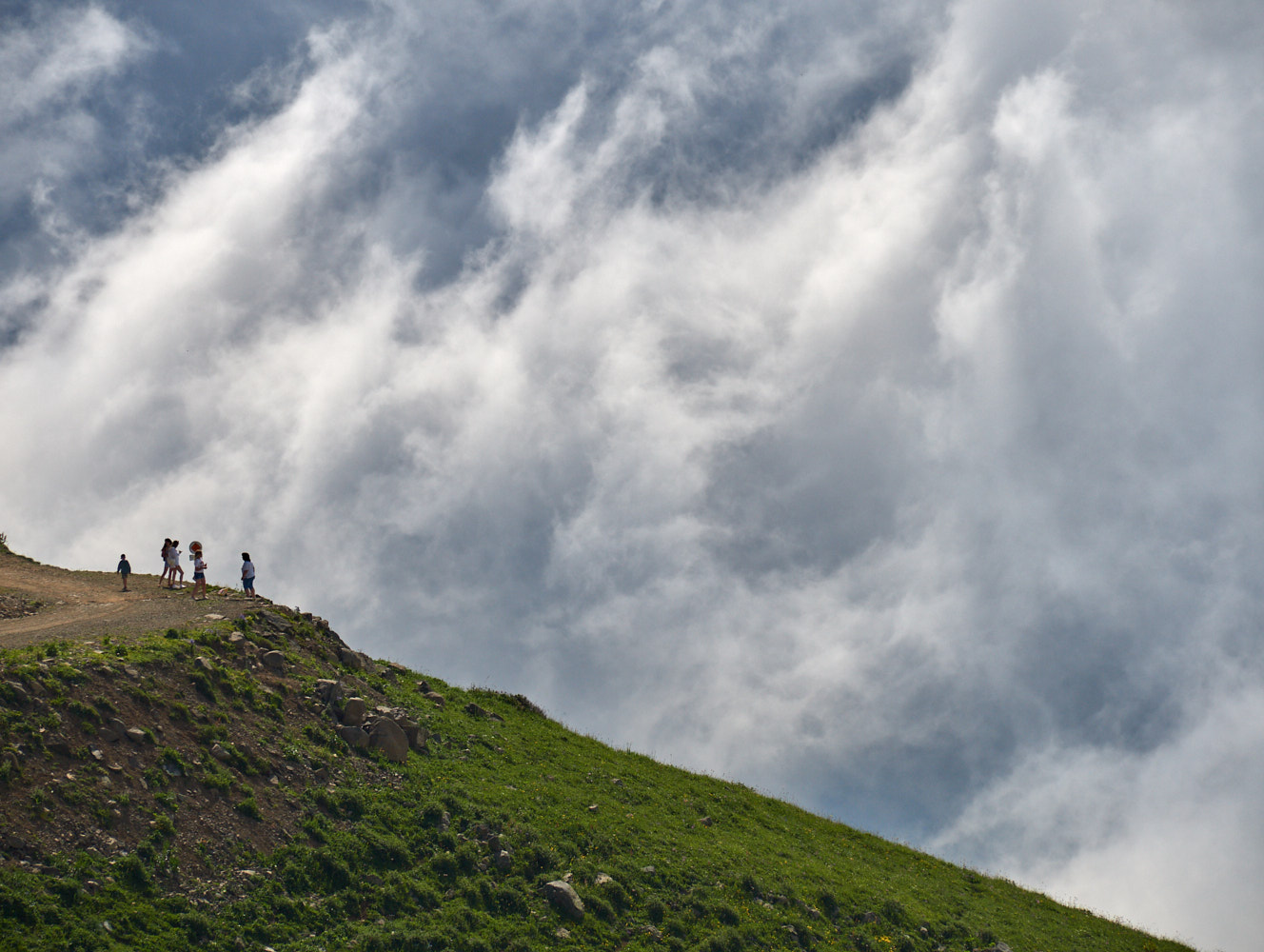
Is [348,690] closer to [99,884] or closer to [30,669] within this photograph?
[30,669]

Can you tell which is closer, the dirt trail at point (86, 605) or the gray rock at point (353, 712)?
the gray rock at point (353, 712)

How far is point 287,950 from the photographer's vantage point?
23406 mm

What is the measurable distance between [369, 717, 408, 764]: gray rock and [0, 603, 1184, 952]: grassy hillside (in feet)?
1.83

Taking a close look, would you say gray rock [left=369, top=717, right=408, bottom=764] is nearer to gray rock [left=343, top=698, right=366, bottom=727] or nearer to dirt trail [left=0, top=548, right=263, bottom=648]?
gray rock [left=343, top=698, right=366, bottom=727]

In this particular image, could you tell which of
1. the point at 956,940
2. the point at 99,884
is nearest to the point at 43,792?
the point at 99,884

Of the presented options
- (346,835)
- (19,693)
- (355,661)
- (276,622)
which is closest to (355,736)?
(346,835)

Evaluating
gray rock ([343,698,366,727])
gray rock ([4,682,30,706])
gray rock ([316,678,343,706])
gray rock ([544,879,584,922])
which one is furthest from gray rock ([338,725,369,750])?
gray rock ([4,682,30,706])

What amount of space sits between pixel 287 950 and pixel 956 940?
98.7ft

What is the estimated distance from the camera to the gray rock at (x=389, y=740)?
1387 inches

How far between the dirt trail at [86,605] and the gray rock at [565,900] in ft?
66.9

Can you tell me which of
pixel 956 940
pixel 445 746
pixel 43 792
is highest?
pixel 445 746

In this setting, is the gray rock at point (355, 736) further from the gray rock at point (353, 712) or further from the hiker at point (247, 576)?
the hiker at point (247, 576)

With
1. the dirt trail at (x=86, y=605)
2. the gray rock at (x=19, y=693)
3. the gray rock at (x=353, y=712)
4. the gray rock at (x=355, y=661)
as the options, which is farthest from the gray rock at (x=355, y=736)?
the gray rock at (x=19, y=693)

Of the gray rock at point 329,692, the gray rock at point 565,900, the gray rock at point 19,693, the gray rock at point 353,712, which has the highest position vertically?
the gray rock at point 329,692
